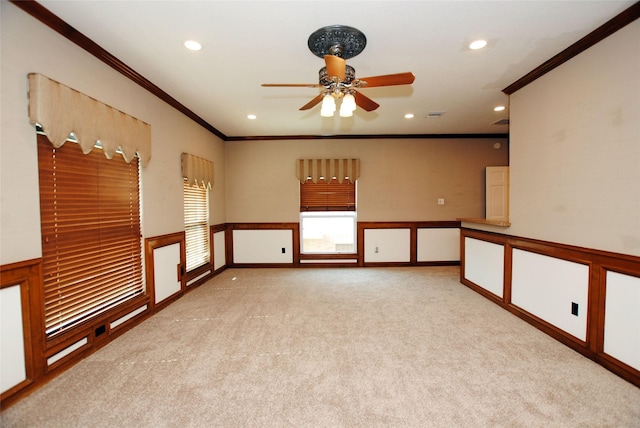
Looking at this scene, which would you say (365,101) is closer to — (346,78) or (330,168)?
(346,78)

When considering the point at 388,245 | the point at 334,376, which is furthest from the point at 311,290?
the point at 388,245

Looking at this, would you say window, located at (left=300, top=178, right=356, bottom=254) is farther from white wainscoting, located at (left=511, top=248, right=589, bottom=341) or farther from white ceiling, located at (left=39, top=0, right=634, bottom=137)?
white wainscoting, located at (left=511, top=248, right=589, bottom=341)

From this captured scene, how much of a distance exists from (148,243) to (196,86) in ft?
6.06

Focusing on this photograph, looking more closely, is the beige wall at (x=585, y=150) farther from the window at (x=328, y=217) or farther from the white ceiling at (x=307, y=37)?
the window at (x=328, y=217)

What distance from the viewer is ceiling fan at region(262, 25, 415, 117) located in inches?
80.6

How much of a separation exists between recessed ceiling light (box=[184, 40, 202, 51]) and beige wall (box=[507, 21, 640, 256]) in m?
3.24

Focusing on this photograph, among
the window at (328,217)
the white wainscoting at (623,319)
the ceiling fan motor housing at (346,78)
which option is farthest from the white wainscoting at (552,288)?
the window at (328,217)

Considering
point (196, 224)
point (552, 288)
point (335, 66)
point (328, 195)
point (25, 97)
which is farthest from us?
point (328, 195)

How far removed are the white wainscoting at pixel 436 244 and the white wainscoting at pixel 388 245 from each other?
0.85ft

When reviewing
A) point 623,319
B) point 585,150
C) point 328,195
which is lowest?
point 623,319

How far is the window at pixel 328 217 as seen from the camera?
5672mm

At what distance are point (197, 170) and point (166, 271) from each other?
1.53 meters

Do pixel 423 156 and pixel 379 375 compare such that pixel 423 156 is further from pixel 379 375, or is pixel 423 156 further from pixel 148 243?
pixel 148 243

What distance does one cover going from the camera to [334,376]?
2047 millimetres
